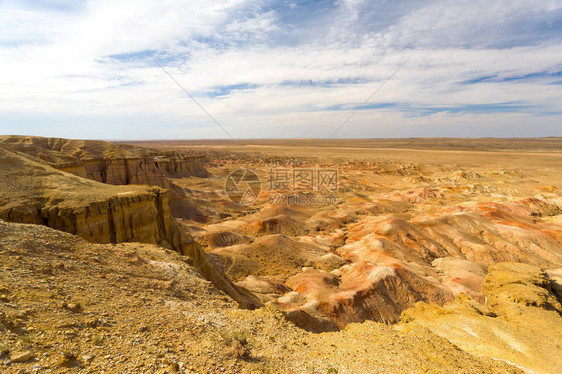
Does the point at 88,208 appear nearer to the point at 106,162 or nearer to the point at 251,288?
the point at 251,288

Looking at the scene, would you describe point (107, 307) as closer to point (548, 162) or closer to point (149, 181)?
point (149, 181)

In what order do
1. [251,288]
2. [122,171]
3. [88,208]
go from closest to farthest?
[88,208], [251,288], [122,171]

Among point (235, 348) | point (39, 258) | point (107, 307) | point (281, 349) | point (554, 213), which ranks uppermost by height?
point (39, 258)

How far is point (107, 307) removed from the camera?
6.72 meters

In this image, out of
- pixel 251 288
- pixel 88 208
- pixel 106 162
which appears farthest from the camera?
pixel 106 162

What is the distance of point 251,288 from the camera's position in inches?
766

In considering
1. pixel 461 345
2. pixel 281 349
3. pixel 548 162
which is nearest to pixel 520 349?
pixel 461 345

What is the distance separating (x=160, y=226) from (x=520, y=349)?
59.5 feet

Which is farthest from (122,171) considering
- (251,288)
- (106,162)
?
(251,288)

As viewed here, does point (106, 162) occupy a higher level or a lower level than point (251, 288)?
higher

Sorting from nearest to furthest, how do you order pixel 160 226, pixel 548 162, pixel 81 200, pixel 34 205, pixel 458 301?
pixel 34 205
pixel 81 200
pixel 458 301
pixel 160 226
pixel 548 162

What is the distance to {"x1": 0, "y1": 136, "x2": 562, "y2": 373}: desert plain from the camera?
19.4 ft

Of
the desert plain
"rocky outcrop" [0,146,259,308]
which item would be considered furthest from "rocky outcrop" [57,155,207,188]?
"rocky outcrop" [0,146,259,308]

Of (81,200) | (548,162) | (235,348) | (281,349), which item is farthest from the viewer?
(548,162)
